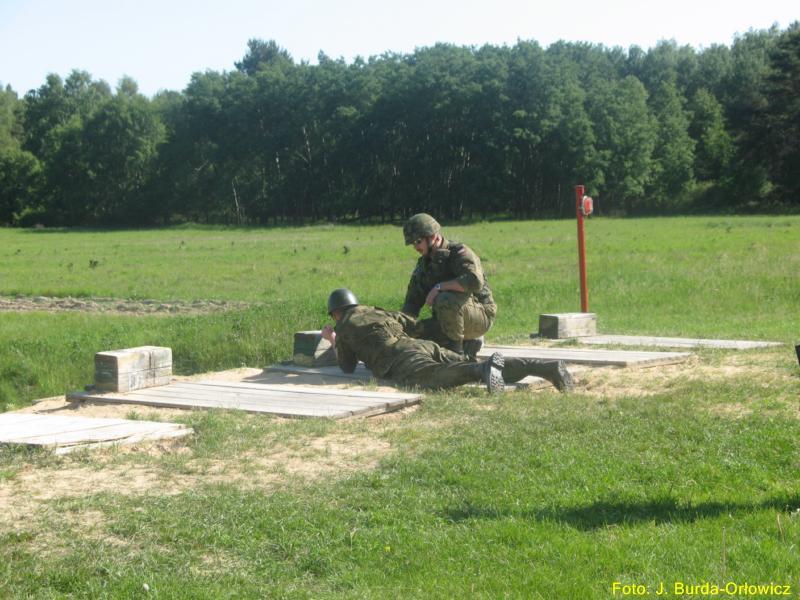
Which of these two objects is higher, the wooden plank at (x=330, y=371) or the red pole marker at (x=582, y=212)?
the red pole marker at (x=582, y=212)

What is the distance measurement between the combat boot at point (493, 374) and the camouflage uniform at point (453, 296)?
1121 mm

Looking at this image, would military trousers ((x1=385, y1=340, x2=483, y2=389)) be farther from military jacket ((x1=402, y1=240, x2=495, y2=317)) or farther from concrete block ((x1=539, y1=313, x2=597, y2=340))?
concrete block ((x1=539, y1=313, x2=597, y2=340))

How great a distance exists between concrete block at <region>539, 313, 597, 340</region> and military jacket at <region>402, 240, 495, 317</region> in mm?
2502

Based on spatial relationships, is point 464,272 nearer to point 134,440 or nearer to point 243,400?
point 243,400

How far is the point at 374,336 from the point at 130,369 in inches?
89.4

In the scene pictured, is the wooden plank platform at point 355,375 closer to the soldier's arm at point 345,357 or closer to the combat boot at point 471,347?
the soldier's arm at point 345,357

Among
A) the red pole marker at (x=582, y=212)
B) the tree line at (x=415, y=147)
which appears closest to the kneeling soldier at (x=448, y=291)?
the red pole marker at (x=582, y=212)

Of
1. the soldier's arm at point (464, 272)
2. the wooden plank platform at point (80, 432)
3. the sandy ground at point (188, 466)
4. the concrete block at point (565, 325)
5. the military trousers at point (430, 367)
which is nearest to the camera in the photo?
the sandy ground at point (188, 466)

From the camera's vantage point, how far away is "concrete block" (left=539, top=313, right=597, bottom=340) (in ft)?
40.8

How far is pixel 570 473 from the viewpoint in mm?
5820

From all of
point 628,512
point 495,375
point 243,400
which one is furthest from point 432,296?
point 628,512

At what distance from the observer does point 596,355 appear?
10609 mm

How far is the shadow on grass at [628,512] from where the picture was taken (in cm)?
498

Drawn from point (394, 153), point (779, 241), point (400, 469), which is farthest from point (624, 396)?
point (394, 153)
